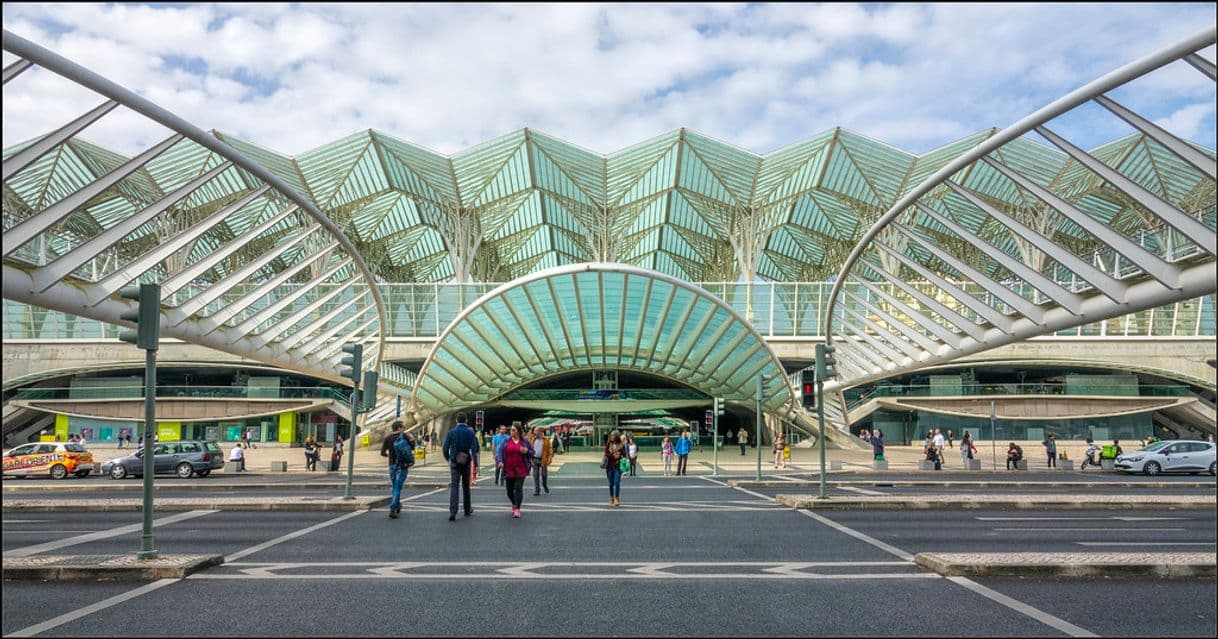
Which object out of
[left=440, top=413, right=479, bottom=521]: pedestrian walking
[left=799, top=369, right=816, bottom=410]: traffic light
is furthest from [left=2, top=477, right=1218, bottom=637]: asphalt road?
[left=799, top=369, right=816, bottom=410]: traffic light

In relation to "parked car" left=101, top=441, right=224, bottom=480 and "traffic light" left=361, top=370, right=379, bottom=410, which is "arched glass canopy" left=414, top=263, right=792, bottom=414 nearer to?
"parked car" left=101, top=441, right=224, bottom=480

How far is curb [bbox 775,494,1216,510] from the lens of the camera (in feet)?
52.1

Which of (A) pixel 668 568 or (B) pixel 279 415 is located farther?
(B) pixel 279 415

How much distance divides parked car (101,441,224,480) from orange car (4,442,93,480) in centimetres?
122

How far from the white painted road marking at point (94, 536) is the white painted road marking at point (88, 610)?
2.79 meters

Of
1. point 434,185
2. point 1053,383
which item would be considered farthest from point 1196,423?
point 434,185

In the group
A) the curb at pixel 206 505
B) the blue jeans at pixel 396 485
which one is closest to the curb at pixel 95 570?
the blue jeans at pixel 396 485

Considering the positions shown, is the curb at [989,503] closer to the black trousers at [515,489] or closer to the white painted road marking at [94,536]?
the black trousers at [515,489]

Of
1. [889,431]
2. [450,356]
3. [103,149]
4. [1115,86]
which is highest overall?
[103,149]

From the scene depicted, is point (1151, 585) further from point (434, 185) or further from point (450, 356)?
point (434, 185)

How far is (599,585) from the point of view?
7.90m

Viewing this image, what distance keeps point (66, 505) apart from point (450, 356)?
897 inches

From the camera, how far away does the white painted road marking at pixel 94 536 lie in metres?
10.3

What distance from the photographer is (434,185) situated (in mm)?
61625
